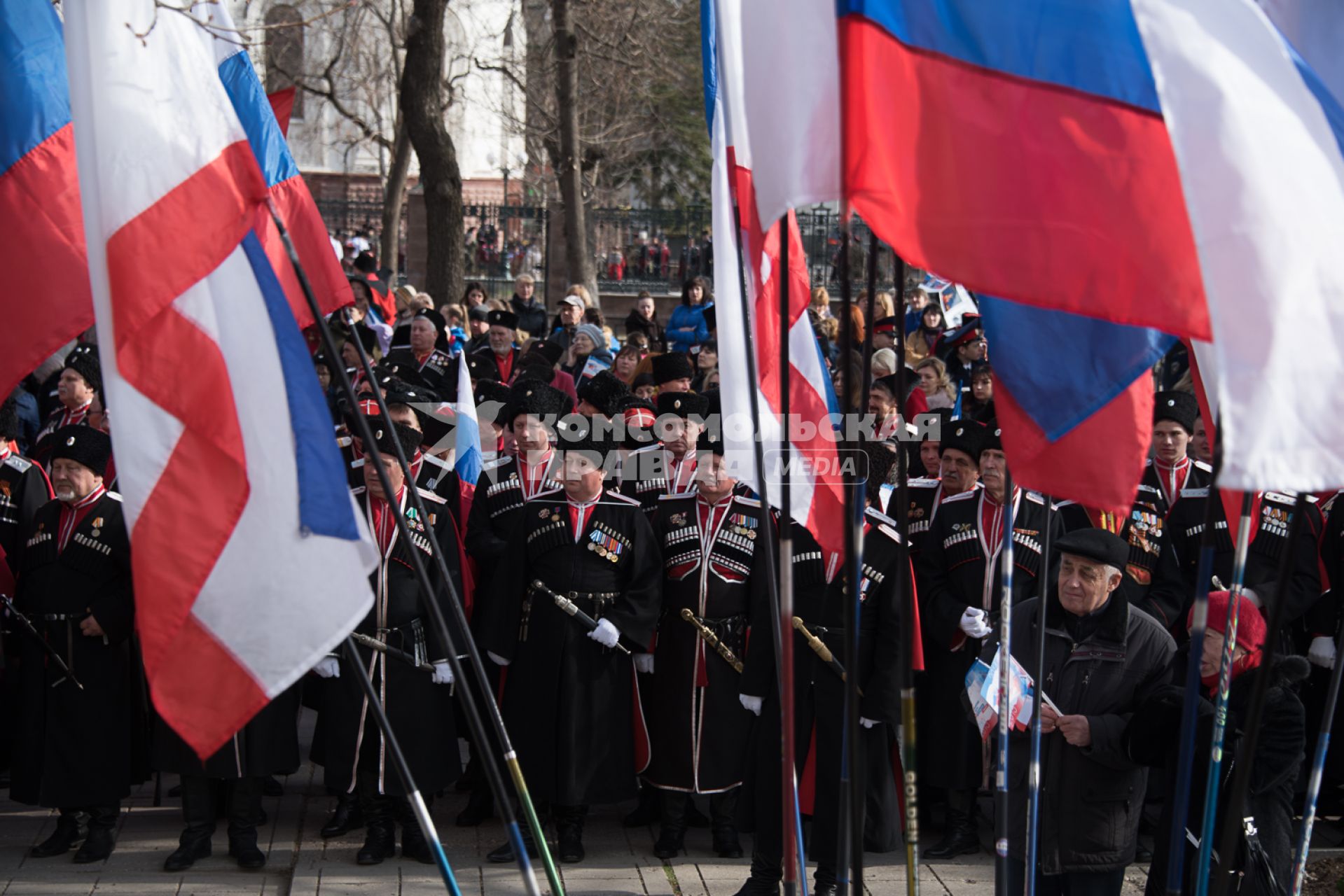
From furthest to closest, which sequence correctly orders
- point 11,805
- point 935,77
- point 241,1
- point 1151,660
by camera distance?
point 241,1 → point 11,805 → point 1151,660 → point 935,77

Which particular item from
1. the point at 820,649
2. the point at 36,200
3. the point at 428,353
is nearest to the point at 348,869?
the point at 820,649

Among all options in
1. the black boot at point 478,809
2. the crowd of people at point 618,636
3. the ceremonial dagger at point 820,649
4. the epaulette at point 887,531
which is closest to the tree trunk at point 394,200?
the crowd of people at point 618,636

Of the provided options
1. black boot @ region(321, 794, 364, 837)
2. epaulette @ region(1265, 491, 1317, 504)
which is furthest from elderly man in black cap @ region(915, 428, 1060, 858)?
black boot @ region(321, 794, 364, 837)

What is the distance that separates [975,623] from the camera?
22.4 ft

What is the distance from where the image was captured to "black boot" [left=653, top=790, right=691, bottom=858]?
7199 millimetres

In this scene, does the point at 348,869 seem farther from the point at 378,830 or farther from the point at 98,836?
the point at 98,836

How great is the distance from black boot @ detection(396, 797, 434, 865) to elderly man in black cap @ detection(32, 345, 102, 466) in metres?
3.19

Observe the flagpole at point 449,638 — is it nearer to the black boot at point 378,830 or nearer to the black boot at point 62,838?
the black boot at point 378,830

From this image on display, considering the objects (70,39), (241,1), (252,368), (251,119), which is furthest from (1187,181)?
(241,1)

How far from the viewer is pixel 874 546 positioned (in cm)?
657

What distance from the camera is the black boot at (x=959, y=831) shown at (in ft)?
23.7

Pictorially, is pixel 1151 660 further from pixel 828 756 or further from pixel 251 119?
pixel 251 119

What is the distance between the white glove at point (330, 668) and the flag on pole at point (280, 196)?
252 centimetres

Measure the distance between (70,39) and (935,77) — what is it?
1.91m
